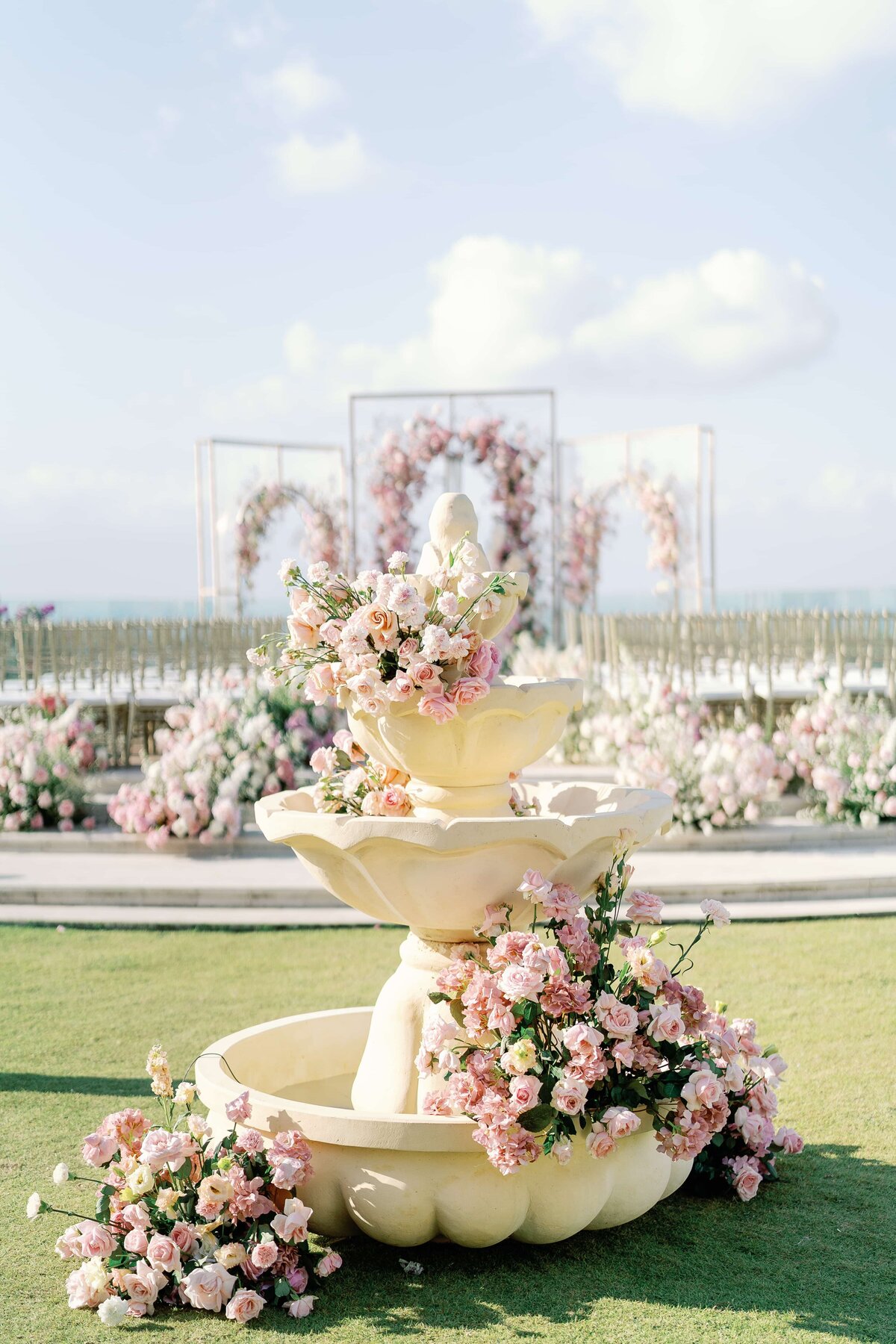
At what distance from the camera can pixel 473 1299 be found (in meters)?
3.23

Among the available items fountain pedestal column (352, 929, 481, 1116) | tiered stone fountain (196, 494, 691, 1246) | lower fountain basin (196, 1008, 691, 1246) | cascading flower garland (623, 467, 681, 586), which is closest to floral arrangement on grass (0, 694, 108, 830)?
tiered stone fountain (196, 494, 691, 1246)

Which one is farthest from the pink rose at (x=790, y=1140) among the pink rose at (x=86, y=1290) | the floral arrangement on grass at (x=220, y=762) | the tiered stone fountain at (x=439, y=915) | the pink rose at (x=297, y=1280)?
the floral arrangement on grass at (x=220, y=762)

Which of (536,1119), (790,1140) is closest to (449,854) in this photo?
(536,1119)

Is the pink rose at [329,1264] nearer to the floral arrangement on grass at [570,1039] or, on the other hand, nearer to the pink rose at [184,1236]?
the pink rose at [184,1236]

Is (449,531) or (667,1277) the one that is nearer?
(667,1277)

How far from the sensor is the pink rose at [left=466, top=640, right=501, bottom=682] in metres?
3.61

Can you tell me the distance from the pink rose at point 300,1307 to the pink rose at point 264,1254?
11 cm

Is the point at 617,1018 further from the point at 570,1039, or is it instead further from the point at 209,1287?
the point at 209,1287

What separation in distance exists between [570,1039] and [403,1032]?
0.72 m

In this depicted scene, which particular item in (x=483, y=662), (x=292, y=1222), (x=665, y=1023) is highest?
(x=483, y=662)

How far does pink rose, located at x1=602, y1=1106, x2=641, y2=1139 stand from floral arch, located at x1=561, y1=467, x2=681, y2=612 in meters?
14.5

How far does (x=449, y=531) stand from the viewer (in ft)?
12.6

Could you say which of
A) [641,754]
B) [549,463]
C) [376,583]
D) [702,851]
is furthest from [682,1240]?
[549,463]

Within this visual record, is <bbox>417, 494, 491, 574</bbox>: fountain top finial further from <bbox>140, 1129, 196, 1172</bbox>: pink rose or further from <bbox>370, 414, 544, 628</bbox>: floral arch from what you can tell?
<bbox>370, 414, 544, 628</bbox>: floral arch
